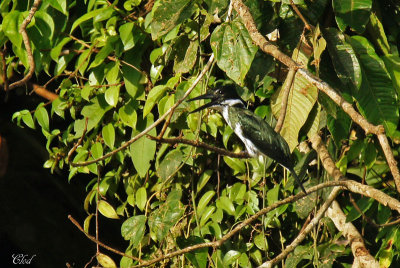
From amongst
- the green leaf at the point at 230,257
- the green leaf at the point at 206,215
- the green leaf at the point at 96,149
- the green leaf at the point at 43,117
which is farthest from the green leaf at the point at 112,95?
the green leaf at the point at 230,257

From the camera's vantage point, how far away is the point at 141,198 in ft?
9.26

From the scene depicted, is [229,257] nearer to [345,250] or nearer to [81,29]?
[345,250]

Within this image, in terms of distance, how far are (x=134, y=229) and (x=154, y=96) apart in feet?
1.76

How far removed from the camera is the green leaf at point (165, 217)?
96.6 inches

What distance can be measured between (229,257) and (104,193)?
2.41 feet

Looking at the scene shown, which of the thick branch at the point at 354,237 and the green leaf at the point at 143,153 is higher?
the green leaf at the point at 143,153

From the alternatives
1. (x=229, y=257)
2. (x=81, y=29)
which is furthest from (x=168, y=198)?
(x=81, y=29)

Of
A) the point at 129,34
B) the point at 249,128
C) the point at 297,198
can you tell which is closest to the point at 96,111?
the point at 129,34

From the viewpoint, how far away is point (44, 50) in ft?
9.06

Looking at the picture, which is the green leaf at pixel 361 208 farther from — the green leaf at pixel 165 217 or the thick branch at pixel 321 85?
the thick branch at pixel 321 85

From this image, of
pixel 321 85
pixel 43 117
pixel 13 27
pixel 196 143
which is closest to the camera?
pixel 321 85

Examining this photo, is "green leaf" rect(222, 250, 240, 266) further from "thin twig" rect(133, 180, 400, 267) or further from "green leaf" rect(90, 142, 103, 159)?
"green leaf" rect(90, 142, 103, 159)

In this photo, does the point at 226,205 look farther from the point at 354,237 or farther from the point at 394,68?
the point at 394,68

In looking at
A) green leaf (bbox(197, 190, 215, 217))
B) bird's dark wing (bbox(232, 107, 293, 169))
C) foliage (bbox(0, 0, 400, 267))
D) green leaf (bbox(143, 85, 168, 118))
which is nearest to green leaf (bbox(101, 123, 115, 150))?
foliage (bbox(0, 0, 400, 267))
